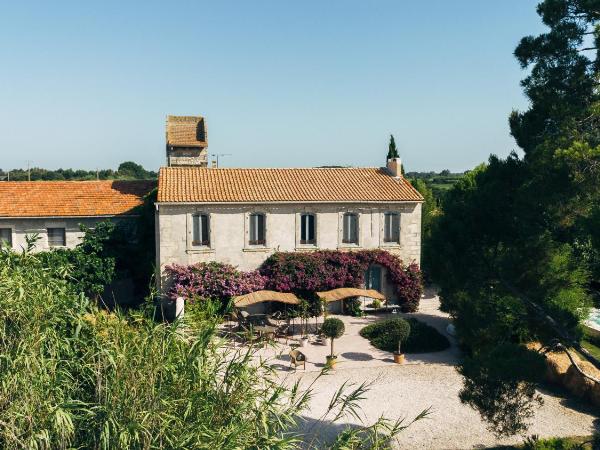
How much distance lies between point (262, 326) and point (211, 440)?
1416cm

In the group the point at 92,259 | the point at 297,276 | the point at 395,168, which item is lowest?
the point at 297,276

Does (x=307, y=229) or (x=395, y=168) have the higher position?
(x=395, y=168)

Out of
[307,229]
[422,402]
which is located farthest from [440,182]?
[422,402]

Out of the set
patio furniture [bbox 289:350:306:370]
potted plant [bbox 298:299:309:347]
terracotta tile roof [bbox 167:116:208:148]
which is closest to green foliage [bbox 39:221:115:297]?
potted plant [bbox 298:299:309:347]

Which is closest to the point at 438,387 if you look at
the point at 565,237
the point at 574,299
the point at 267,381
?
the point at 574,299

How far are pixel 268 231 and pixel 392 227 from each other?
22.6ft

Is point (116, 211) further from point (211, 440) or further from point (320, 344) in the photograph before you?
point (211, 440)

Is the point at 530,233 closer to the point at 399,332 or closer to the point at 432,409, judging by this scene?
the point at 432,409

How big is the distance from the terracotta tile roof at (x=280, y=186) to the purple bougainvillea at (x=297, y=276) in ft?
9.94

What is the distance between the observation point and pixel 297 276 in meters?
25.2

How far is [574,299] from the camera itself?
13734mm

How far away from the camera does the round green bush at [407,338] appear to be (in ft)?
67.6

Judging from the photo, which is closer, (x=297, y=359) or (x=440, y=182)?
(x=297, y=359)

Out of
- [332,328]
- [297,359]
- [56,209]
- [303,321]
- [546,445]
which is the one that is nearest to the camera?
[546,445]
